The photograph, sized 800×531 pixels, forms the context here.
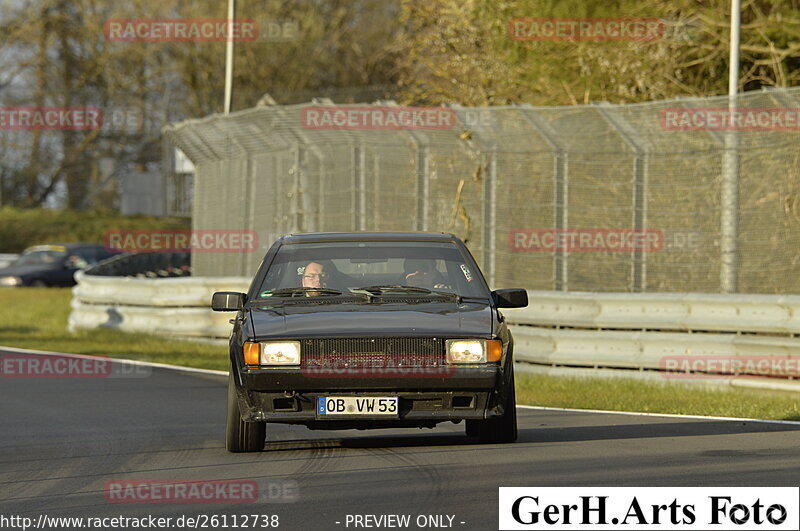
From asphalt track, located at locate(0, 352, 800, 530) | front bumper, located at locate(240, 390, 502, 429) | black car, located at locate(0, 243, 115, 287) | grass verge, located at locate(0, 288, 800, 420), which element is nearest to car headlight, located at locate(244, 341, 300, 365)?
front bumper, located at locate(240, 390, 502, 429)

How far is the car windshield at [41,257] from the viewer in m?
44.1

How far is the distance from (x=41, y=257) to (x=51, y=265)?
3.10 feet

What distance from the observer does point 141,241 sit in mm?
53969

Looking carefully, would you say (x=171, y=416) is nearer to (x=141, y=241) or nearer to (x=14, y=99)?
(x=141, y=241)

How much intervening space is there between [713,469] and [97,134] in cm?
5503

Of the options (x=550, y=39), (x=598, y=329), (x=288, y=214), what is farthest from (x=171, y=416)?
(x=550, y=39)

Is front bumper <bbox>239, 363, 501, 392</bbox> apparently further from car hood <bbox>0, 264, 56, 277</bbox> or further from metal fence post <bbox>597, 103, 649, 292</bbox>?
car hood <bbox>0, 264, 56, 277</bbox>
